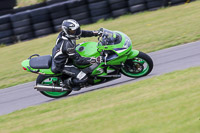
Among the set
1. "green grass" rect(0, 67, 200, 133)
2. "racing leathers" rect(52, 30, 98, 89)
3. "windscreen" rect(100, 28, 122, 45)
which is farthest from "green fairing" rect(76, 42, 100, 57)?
"green grass" rect(0, 67, 200, 133)

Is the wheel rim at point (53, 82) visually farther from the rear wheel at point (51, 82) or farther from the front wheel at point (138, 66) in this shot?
the front wheel at point (138, 66)

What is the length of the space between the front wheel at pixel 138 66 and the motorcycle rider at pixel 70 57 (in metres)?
0.68

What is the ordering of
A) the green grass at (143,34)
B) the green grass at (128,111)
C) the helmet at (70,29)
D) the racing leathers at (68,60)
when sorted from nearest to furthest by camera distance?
1. the green grass at (128,111)
2. the helmet at (70,29)
3. the racing leathers at (68,60)
4. the green grass at (143,34)

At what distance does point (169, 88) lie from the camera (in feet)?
19.7

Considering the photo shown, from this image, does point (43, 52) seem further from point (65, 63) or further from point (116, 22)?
point (65, 63)

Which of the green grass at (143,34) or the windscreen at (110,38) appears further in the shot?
the green grass at (143,34)

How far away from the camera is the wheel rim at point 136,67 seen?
7.15 m

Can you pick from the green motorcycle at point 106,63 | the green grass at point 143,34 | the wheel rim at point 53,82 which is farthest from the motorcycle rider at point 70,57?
the green grass at point 143,34

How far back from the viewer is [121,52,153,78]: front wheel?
709 centimetres

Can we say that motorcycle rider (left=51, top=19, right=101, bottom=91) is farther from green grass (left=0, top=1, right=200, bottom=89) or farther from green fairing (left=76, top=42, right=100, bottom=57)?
green grass (left=0, top=1, right=200, bottom=89)

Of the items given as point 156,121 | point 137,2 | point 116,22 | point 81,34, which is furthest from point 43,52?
point 156,121

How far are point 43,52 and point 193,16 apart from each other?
606 centimetres

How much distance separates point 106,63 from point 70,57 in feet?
2.57

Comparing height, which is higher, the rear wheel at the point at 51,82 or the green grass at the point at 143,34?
the rear wheel at the point at 51,82
